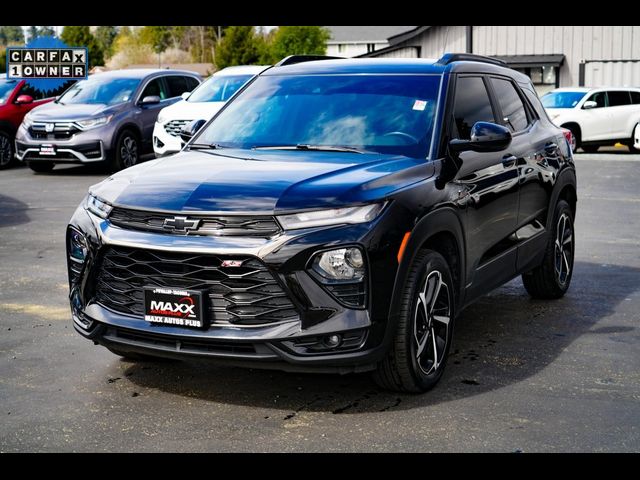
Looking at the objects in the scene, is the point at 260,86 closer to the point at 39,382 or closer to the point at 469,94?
the point at 469,94

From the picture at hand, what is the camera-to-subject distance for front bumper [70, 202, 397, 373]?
4.67 meters

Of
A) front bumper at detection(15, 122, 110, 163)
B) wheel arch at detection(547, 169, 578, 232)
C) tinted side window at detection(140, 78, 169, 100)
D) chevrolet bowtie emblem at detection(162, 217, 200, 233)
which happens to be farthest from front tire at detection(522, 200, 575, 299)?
tinted side window at detection(140, 78, 169, 100)

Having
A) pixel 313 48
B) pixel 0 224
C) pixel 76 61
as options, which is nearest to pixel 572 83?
pixel 76 61

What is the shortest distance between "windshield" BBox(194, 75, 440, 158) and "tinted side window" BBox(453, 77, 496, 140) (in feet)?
0.72

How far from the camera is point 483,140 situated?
575 centimetres

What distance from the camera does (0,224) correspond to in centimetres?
1194

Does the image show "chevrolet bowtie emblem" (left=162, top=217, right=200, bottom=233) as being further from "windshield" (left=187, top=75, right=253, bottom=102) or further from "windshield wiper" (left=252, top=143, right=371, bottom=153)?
"windshield" (left=187, top=75, right=253, bottom=102)

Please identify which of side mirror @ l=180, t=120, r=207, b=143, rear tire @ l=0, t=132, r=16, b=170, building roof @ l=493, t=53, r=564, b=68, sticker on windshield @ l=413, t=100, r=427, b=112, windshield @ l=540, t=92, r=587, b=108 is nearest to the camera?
sticker on windshield @ l=413, t=100, r=427, b=112

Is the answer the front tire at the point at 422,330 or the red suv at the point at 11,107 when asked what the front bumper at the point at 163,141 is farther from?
the front tire at the point at 422,330

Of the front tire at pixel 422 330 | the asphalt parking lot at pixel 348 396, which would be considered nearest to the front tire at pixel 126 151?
the asphalt parking lot at pixel 348 396

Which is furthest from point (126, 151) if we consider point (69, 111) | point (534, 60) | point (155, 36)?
point (155, 36)
